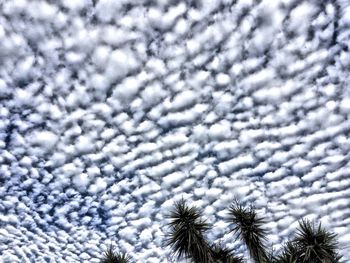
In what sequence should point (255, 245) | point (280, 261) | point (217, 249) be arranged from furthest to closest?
point (217, 249)
point (255, 245)
point (280, 261)

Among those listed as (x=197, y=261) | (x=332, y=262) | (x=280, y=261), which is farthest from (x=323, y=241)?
(x=197, y=261)

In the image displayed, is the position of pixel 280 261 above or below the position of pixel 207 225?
below

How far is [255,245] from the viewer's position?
68.0 feet

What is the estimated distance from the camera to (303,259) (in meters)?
19.7

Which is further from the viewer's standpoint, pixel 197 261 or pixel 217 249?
pixel 217 249

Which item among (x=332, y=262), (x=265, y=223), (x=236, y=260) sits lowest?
(x=332, y=262)

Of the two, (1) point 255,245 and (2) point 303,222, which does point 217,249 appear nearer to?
(1) point 255,245

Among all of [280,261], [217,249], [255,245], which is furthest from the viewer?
[217,249]

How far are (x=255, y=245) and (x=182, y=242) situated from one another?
4222mm

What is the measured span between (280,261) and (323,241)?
268cm

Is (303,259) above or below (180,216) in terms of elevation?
below

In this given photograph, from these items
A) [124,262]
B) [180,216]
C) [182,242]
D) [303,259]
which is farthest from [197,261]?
[303,259]

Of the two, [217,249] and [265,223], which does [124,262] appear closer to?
[217,249]

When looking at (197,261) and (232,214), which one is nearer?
(197,261)
